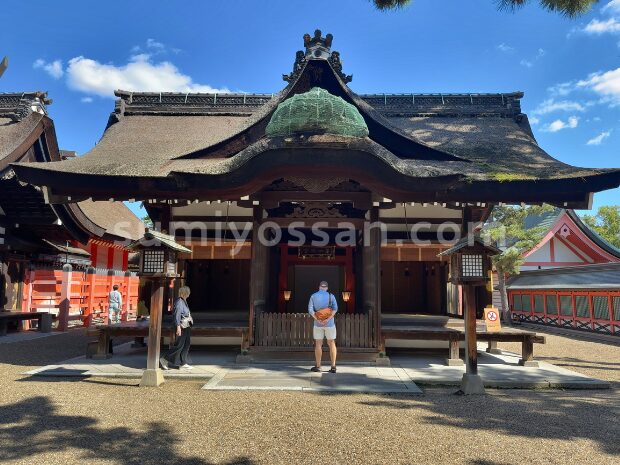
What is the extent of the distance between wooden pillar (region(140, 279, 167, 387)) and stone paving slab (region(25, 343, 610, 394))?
502 millimetres

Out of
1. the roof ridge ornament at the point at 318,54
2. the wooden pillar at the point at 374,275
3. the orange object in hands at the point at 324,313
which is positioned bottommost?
the orange object in hands at the point at 324,313

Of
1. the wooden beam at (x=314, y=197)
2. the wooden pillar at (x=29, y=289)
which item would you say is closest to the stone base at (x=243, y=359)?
the wooden beam at (x=314, y=197)

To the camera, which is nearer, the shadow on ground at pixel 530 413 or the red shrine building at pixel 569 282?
the shadow on ground at pixel 530 413

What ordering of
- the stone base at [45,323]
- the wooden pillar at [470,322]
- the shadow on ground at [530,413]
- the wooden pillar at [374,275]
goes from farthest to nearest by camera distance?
the stone base at [45,323]
the wooden pillar at [374,275]
the wooden pillar at [470,322]
the shadow on ground at [530,413]

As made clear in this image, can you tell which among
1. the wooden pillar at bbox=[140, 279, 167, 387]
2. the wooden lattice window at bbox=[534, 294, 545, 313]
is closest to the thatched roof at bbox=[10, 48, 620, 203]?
the wooden pillar at bbox=[140, 279, 167, 387]

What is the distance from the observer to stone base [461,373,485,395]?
6.06 metres

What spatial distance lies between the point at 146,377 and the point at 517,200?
24.3 ft

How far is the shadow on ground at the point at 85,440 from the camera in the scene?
3.67 m

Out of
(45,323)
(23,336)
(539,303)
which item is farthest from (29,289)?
(539,303)

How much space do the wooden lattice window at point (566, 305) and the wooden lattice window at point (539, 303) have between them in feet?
4.57

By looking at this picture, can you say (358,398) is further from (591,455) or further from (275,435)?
(591,455)

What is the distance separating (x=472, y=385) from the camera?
20.0ft

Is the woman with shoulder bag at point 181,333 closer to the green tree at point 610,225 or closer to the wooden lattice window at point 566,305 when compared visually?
the wooden lattice window at point 566,305

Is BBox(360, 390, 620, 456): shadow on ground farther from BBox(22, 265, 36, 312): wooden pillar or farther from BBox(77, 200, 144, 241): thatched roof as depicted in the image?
BBox(22, 265, 36, 312): wooden pillar
